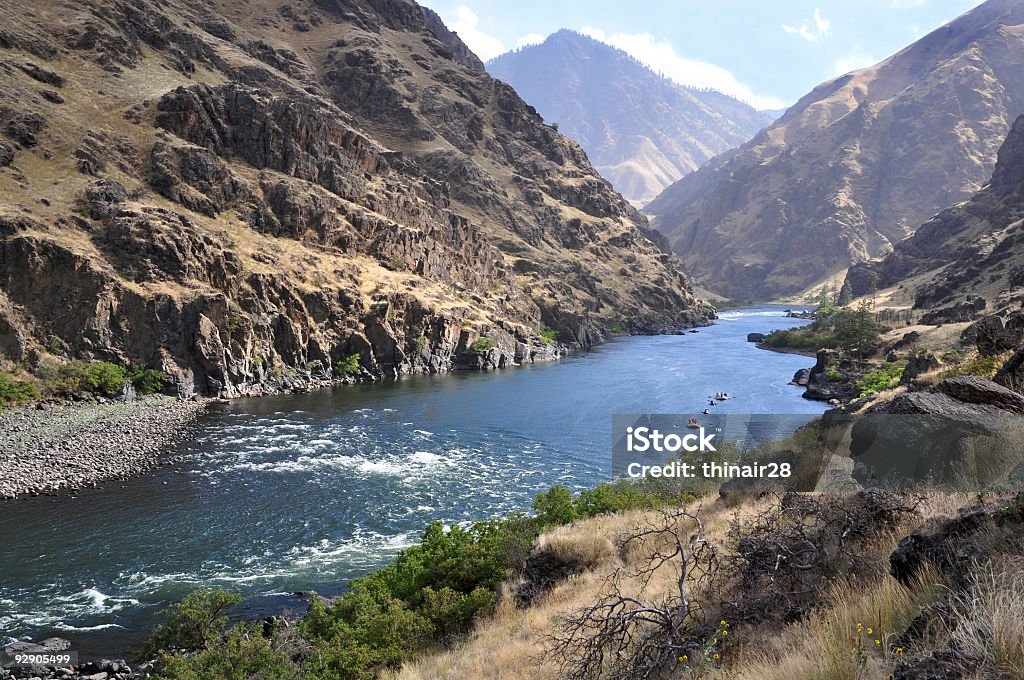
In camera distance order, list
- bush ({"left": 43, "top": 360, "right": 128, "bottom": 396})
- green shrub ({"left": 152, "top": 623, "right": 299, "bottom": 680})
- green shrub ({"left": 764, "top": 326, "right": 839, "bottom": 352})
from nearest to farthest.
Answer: green shrub ({"left": 152, "top": 623, "right": 299, "bottom": 680}) → bush ({"left": 43, "top": 360, "right": 128, "bottom": 396}) → green shrub ({"left": 764, "top": 326, "right": 839, "bottom": 352})

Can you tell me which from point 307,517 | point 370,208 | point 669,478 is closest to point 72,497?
point 307,517

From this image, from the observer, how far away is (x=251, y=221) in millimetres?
80312

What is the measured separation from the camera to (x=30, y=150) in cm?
6438

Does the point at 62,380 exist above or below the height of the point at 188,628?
above

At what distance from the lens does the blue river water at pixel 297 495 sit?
23.2 meters

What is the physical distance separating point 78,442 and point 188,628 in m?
→ 26.0

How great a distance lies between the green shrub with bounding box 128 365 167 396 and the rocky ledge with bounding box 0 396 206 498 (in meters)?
3.68

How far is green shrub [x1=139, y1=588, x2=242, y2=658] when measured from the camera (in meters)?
18.2

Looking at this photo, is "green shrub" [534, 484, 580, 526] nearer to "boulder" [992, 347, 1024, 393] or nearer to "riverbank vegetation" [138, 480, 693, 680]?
"riverbank vegetation" [138, 480, 693, 680]

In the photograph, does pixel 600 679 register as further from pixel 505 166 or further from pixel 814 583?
pixel 505 166

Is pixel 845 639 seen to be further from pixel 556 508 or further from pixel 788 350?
pixel 788 350

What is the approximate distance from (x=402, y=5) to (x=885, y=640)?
21378cm

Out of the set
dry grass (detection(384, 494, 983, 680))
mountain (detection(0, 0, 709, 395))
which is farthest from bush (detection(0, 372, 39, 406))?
dry grass (detection(384, 494, 983, 680))

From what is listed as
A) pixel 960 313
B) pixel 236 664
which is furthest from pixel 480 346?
pixel 236 664
